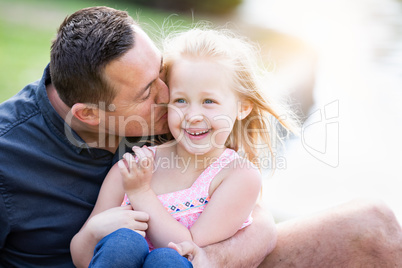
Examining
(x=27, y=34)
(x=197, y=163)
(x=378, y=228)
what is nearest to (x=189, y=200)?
(x=197, y=163)

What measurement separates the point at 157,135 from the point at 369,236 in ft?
3.91

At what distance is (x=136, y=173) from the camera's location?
2.16 m

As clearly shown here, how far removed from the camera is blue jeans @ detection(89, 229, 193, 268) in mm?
1749

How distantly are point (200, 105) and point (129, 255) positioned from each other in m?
0.77

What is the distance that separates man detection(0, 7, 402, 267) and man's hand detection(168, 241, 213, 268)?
63 millimetres

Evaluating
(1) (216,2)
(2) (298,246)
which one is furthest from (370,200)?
(1) (216,2)

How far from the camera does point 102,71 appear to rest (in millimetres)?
2324

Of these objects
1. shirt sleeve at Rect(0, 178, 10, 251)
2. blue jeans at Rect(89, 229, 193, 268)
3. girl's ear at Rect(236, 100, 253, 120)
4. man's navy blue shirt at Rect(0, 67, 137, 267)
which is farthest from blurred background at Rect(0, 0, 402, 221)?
shirt sleeve at Rect(0, 178, 10, 251)

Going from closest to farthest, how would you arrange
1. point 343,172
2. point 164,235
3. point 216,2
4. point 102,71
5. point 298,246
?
1. point 164,235
2. point 102,71
3. point 298,246
4. point 343,172
5. point 216,2

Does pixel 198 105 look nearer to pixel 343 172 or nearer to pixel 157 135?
pixel 157 135

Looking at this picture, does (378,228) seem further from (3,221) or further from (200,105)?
(3,221)

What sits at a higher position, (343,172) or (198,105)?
(198,105)

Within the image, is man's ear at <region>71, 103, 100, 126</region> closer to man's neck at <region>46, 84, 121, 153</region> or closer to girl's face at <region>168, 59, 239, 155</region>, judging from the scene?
man's neck at <region>46, 84, 121, 153</region>

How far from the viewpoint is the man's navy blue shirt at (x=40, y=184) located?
87.9 inches
